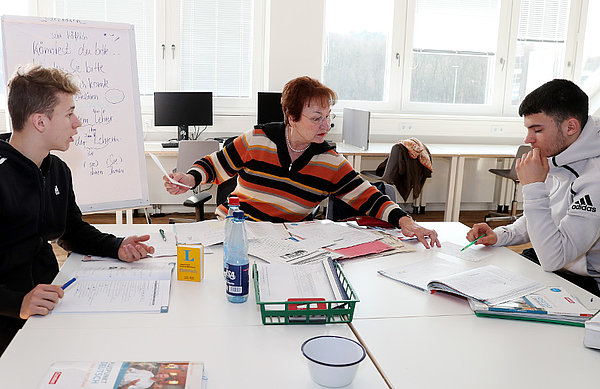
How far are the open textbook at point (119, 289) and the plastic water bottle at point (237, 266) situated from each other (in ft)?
0.56

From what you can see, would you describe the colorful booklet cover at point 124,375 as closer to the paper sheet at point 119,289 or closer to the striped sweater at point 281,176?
the paper sheet at point 119,289

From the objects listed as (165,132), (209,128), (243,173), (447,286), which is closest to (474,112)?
(209,128)

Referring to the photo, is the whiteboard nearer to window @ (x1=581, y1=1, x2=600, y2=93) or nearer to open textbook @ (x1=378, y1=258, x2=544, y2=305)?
open textbook @ (x1=378, y1=258, x2=544, y2=305)

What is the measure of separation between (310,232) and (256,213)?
1.34ft

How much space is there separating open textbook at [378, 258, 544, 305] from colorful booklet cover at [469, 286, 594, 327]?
30mm

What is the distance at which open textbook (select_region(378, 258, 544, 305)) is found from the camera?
148 cm

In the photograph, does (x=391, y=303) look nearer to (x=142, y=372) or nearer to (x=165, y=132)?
(x=142, y=372)

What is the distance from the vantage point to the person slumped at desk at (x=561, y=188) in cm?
178

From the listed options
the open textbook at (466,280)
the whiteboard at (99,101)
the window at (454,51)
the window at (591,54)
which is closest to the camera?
the open textbook at (466,280)

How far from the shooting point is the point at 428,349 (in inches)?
47.6

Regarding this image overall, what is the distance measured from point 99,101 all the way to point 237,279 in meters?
1.38

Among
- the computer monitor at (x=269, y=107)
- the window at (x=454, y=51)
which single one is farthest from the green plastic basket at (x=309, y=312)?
the window at (x=454, y=51)

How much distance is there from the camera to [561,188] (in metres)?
2.00

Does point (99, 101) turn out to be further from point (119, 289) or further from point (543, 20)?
point (543, 20)
